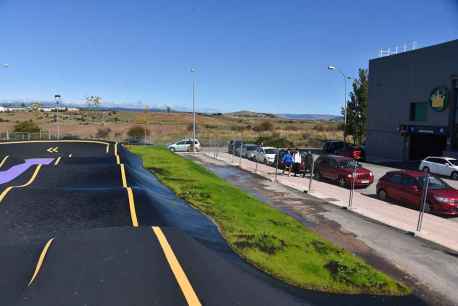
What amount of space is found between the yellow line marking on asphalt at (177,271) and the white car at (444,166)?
84.6 feet

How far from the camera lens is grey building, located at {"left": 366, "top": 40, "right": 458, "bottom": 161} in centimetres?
3516

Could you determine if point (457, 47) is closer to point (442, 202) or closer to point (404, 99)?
point (404, 99)

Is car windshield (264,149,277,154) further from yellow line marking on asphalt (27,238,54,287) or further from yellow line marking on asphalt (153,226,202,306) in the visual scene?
yellow line marking on asphalt (27,238,54,287)

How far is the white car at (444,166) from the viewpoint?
95.8 feet

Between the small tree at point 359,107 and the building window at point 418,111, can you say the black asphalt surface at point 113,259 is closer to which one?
the building window at point 418,111

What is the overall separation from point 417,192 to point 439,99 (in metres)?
21.1

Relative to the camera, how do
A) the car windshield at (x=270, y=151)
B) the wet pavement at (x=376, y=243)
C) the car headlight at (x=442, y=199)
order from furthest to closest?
1. the car windshield at (x=270, y=151)
2. the car headlight at (x=442, y=199)
3. the wet pavement at (x=376, y=243)

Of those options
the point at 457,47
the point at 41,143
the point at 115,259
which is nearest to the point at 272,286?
the point at 115,259

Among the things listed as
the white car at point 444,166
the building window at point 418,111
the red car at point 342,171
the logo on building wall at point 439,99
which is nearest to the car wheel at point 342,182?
the red car at point 342,171

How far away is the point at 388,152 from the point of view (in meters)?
43.5

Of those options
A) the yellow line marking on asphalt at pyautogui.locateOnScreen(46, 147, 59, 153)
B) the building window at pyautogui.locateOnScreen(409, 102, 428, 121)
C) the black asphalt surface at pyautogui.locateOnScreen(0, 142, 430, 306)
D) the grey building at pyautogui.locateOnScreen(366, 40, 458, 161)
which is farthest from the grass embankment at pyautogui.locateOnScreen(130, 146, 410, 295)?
the building window at pyautogui.locateOnScreen(409, 102, 428, 121)

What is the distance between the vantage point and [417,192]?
1809cm

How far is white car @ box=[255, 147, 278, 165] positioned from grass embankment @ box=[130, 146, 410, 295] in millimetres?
20566

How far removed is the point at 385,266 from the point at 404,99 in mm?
34075
